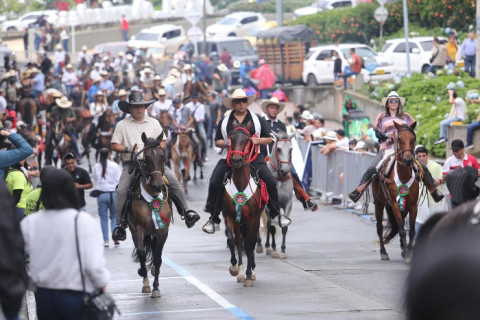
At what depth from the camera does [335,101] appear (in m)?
41.0

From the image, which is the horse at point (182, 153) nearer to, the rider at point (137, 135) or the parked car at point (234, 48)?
the rider at point (137, 135)

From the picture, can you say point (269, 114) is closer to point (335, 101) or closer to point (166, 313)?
point (166, 313)

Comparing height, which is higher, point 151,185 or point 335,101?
point 151,185

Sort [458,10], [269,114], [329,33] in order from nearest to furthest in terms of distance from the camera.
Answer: [269,114] < [458,10] < [329,33]

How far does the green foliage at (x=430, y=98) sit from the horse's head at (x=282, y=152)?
8.36m

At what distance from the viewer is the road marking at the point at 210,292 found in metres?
12.8

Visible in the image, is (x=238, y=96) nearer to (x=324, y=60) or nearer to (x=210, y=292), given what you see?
(x=210, y=292)

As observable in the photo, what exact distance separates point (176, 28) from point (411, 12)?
21.0 m

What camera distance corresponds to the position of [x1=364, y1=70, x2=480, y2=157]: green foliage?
26641 mm

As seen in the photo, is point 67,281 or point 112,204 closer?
point 67,281

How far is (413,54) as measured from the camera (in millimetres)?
41781

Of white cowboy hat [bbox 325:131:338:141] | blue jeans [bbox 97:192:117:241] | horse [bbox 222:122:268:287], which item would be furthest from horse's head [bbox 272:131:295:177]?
white cowboy hat [bbox 325:131:338:141]

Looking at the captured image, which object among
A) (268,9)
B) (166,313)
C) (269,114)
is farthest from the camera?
(268,9)

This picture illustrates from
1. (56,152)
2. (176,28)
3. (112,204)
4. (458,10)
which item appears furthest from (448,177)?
(176,28)
